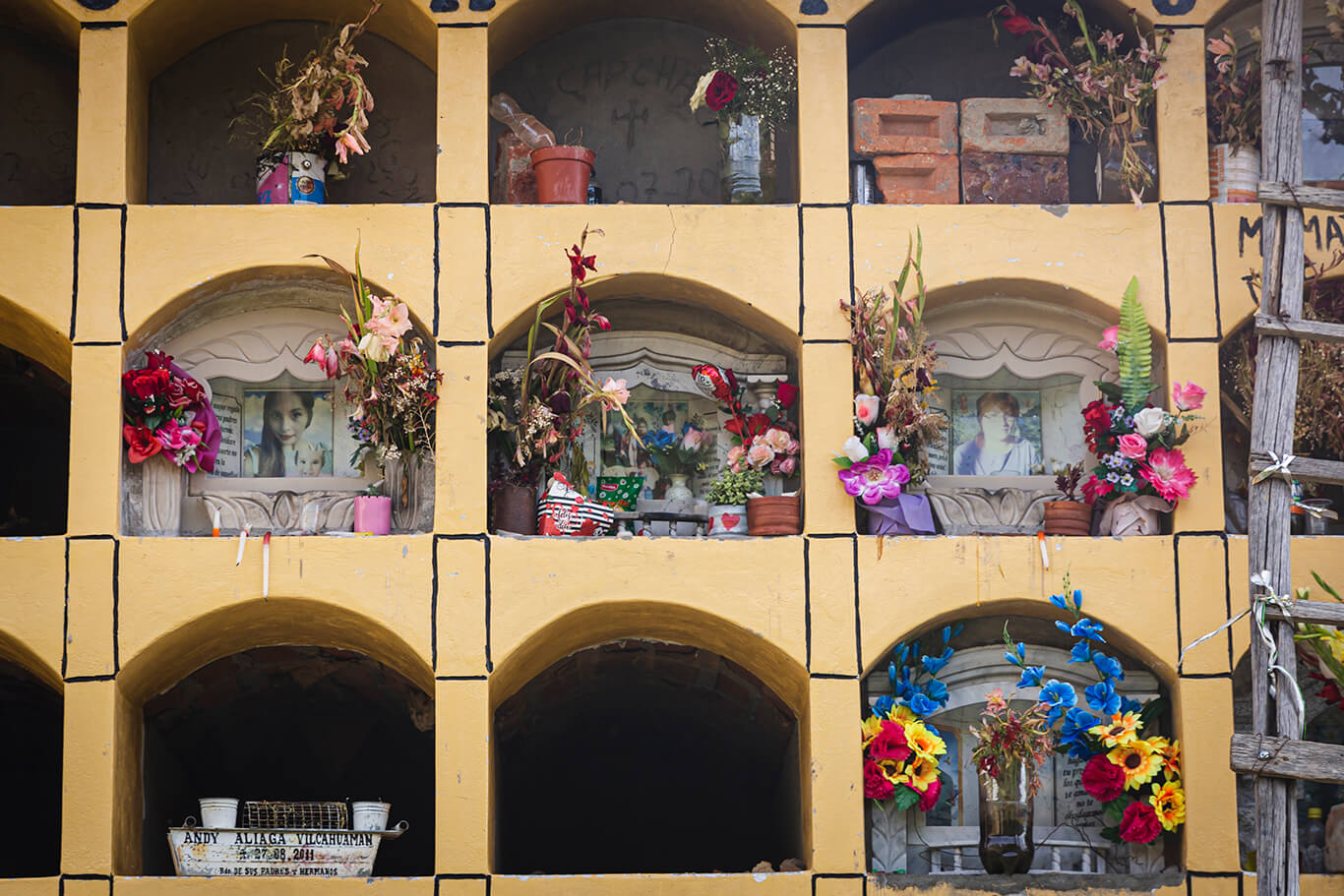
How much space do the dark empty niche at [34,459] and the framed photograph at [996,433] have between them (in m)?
4.80

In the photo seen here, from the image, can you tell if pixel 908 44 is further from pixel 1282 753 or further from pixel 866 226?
pixel 1282 753

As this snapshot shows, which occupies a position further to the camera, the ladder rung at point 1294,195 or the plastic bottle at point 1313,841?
the plastic bottle at point 1313,841

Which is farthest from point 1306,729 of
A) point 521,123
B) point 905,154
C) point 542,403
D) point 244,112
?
point 244,112

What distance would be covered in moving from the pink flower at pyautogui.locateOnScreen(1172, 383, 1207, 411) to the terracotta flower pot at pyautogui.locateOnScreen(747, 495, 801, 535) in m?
1.81

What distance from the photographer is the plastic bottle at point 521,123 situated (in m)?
8.62

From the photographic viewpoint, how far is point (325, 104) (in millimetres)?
8297

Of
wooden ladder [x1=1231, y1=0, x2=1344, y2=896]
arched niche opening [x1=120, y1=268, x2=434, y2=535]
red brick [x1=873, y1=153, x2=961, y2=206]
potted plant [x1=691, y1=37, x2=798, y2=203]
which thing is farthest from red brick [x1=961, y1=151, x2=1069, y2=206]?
arched niche opening [x1=120, y1=268, x2=434, y2=535]

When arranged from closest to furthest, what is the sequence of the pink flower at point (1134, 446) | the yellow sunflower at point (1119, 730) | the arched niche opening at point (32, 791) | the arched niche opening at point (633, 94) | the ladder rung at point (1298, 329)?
the ladder rung at point (1298, 329) < the yellow sunflower at point (1119, 730) < the pink flower at point (1134, 446) < the arched niche opening at point (633, 94) < the arched niche opening at point (32, 791)

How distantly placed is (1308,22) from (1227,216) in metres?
1.24

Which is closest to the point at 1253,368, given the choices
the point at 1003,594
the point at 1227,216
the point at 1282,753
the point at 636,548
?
the point at 1227,216

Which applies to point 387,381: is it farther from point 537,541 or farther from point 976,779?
point 976,779

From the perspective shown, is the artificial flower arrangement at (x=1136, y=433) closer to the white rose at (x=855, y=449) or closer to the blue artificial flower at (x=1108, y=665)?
the blue artificial flower at (x=1108, y=665)

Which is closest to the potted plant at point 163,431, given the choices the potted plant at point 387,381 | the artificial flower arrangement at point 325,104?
the potted plant at point 387,381

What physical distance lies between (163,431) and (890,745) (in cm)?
361
